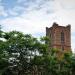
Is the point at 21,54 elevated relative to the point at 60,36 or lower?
lower

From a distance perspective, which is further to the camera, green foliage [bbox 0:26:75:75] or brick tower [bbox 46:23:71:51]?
brick tower [bbox 46:23:71:51]

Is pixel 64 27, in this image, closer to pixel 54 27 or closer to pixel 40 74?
pixel 54 27

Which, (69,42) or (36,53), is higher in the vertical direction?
(69,42)

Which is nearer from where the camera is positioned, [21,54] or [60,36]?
[21,54]

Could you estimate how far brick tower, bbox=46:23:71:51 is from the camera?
74.9m

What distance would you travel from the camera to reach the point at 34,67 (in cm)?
3178

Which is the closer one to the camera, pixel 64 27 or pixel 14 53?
pixel 14 53

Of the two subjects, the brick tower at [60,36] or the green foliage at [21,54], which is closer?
the green foliage at [21,54]

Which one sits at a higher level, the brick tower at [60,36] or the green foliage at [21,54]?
the brick tower at [60,36]

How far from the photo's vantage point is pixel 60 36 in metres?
76.4

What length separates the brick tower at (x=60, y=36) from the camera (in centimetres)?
7488

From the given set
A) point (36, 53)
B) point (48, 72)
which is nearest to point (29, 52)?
point (36, 53)

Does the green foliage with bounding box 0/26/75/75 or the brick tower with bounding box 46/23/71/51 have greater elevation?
the brick tower with bounding box 46/23/71/51

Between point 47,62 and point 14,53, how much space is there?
3687 mm
